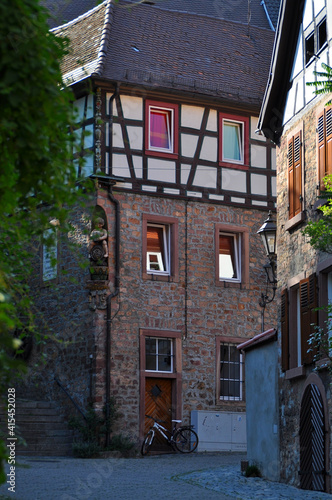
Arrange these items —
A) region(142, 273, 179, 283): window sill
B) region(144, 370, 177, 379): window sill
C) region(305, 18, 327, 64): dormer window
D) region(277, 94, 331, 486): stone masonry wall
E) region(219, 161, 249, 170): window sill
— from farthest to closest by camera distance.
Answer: region(219, 161, 249, 170): window sill
region(142, 273, 179, 283): window sill
region(144, 370, 177, 379): window sill
region(305, 18, 327, 64): dormer window
region(277, 94, 331, 486): stone masonry wall

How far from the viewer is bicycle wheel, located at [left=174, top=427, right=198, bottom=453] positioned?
2120 cm

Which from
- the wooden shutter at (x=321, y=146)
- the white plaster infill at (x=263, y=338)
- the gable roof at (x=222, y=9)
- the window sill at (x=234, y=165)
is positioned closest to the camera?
the wooden shutter at (x=321, y=146)

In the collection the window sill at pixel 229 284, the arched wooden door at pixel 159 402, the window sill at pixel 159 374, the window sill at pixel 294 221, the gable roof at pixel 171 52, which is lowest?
the arched wooden door at pixel 159 402

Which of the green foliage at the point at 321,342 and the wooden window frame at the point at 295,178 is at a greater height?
the wooden window frame at the point at 295,178

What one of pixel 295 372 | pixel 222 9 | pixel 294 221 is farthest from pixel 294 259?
pixel 222 9

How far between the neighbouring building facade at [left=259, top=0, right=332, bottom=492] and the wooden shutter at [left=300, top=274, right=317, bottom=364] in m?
0.01

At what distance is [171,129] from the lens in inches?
897

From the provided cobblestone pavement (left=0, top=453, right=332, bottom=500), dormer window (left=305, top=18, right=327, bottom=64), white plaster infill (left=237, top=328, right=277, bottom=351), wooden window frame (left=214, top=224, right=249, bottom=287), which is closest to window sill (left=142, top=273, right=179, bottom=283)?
wooden window frame (left=214, top=224, right=249, bottom=287)

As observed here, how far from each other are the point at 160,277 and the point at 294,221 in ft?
24.8

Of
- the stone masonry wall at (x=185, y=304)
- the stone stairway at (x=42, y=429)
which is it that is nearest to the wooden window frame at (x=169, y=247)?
the stone masonry wall at (x=185, y=304)

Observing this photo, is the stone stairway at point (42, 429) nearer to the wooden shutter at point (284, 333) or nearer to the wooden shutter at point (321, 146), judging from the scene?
the wooden shutter at point (284, 333)

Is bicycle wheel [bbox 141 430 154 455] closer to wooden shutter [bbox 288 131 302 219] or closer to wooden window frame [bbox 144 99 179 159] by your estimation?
wooden window frame [bbox 144 99 179 159]

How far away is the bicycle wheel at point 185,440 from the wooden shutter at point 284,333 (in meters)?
6.56

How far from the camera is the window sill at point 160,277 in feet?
71.8
